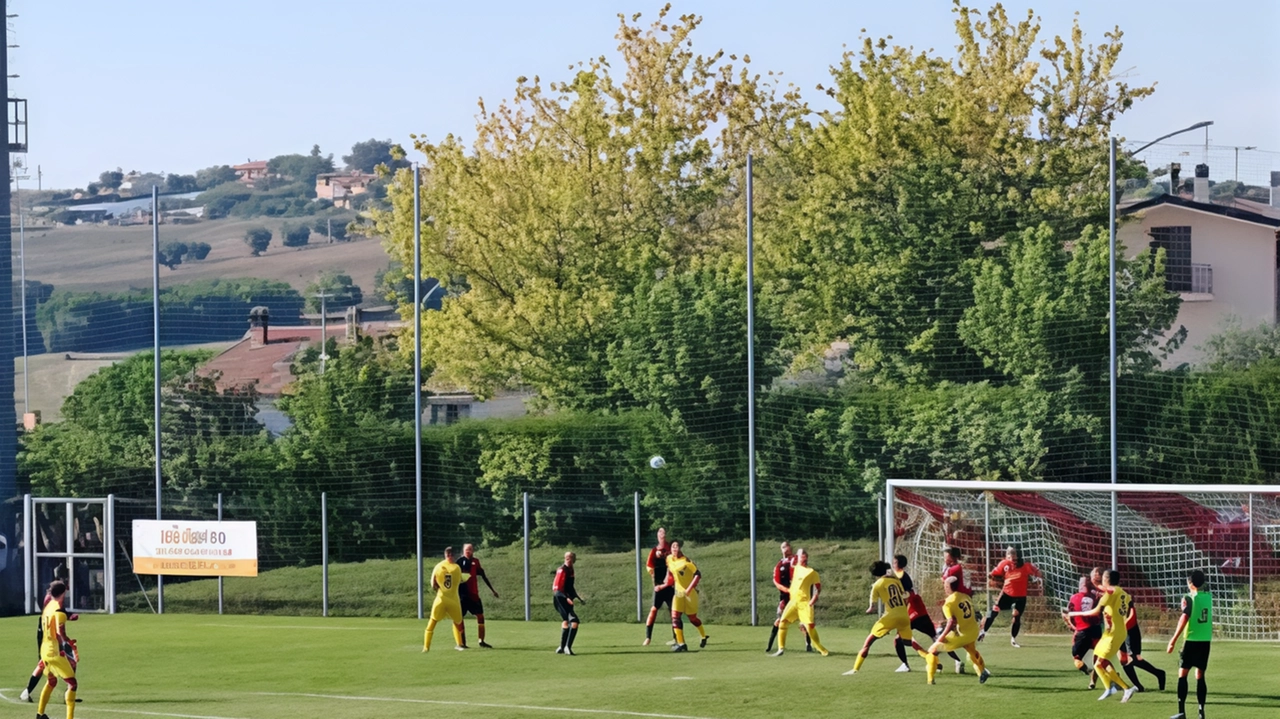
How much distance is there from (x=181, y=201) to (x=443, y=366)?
8.38m

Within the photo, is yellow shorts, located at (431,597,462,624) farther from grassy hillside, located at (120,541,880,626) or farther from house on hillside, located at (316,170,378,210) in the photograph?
house on hillside, located at (316,170,378,210)

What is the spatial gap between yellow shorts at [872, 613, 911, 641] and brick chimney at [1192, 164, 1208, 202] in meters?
14.8

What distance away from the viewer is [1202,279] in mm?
35844

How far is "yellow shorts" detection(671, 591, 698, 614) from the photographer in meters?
24.3

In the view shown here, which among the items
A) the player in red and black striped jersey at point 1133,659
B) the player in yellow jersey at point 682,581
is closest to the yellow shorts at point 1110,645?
the player in red and black striped jersey at point 1133,659

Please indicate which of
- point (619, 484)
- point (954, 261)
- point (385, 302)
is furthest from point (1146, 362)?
point (385, 302)

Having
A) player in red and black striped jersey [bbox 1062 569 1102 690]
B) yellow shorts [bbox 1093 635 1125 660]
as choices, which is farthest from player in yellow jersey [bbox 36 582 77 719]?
player in red and black striped jersey [bbox 1062 569 1102 690]

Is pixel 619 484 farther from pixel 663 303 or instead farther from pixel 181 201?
pixel 181 201

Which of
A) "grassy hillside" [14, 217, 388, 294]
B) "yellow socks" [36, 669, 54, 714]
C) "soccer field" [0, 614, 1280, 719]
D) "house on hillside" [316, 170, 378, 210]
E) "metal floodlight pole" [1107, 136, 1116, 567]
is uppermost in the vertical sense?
"house on hillside" [316, 170, 378, 210]

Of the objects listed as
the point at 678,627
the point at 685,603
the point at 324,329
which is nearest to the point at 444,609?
the point at 678,627

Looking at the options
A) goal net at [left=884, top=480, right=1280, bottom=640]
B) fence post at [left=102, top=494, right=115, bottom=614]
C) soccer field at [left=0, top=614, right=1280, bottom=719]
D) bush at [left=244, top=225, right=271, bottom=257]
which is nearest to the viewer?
soccer field at [left=0, top=614, right=1280, bottom=719]

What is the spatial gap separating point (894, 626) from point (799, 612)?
206 cm

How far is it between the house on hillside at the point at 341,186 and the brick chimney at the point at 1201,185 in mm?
25144

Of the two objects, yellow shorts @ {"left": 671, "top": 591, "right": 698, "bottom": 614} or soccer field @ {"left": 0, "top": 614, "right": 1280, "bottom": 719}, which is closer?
soccer field @ {"left": 0, "top": 614, "right": 1280, "bottom": 719}
